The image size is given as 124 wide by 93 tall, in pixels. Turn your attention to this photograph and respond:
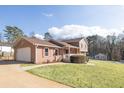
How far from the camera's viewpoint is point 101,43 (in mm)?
56188

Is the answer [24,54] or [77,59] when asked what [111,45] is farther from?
[24,54]

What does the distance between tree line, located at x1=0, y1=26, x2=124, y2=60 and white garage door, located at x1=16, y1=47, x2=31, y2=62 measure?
28.7 metres

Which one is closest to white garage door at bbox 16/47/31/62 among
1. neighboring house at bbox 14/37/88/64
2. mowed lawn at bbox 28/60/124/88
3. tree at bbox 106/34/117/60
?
neighboring house at bbox 14/37/88/64

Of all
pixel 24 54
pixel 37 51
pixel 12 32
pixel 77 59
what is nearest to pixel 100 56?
pixel 12 32

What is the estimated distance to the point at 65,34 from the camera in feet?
193

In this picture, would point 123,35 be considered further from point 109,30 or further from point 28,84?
point 28,84

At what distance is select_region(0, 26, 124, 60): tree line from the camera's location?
51.4m

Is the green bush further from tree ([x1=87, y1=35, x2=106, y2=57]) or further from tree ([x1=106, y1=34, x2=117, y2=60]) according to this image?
tree ([x1=87, y1=35, x2=106, y2=57])

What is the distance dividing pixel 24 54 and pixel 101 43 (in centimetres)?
3782

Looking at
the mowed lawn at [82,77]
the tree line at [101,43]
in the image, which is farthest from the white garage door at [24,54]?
the tree line at [101,43]

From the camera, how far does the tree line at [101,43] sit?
5138 centimetres

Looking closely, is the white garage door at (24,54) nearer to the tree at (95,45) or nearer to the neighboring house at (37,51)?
the neighboring house at (37,51)
